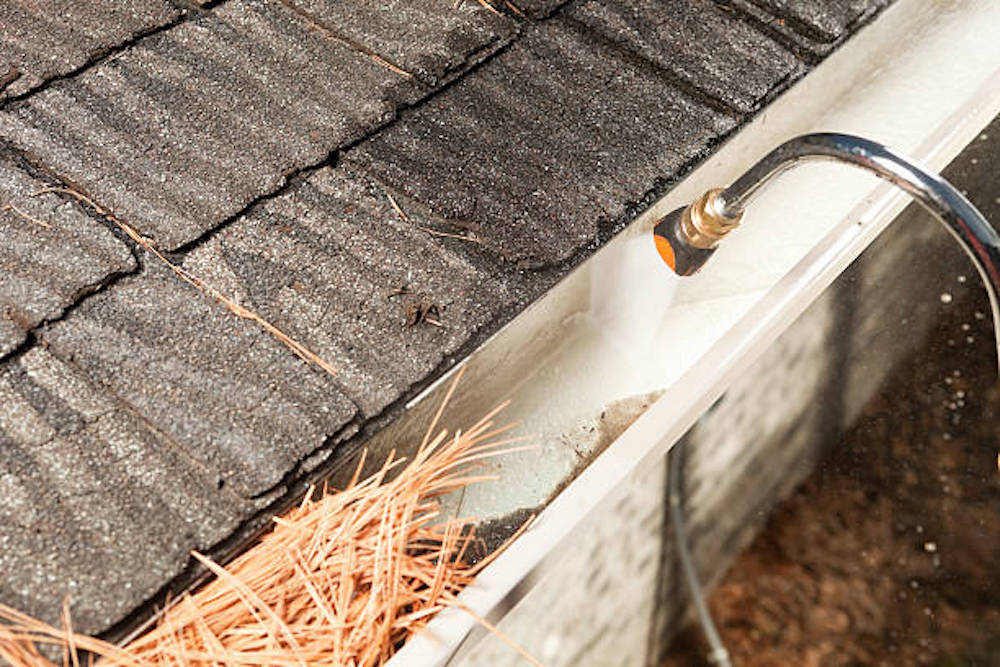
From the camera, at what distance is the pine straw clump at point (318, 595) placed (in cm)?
111

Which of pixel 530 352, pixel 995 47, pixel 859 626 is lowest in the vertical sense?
pixel 859 626

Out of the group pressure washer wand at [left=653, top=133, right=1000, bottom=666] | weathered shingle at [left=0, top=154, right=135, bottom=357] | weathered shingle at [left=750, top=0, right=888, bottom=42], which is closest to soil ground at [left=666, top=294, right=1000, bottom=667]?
weathered shingle at [left=750, top=0, right=888, bottom=42]

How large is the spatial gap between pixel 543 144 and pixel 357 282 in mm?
347

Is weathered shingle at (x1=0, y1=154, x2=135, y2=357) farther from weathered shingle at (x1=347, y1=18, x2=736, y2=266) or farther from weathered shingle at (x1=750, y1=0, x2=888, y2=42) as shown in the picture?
weathered shingle at (x1=750, y1=0, x2=888, y2=42)

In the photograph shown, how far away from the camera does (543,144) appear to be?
1.50m

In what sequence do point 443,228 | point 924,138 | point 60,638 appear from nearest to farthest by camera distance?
1. point 60,638
2. point 443,228
3. point 924,138

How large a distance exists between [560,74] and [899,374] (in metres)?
1.26

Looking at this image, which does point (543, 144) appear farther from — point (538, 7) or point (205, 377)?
point (205, 377)

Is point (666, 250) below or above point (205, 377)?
above

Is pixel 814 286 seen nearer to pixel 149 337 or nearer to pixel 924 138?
pixel 924 138

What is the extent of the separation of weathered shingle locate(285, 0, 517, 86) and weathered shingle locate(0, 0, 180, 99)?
0.74 feet

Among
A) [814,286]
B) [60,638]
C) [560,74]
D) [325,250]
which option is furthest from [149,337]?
[814,286]

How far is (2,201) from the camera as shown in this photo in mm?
1370

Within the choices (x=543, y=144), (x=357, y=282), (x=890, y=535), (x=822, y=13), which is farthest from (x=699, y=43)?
(x=890, y=535)
